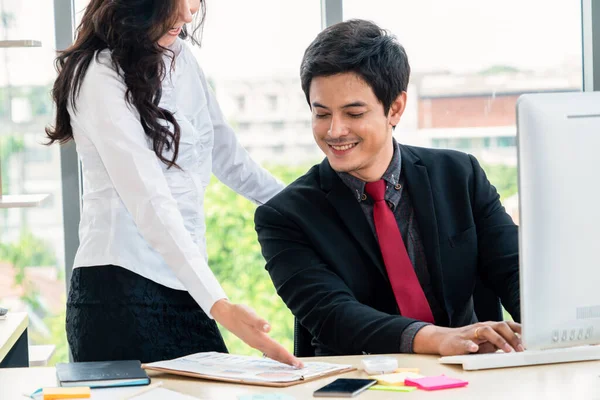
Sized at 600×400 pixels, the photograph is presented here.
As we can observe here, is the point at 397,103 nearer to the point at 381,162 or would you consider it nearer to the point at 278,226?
the point at 381,162

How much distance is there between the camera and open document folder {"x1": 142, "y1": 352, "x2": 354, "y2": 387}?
1.54m

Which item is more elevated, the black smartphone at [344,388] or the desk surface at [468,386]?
the black smartphone at [344,388]

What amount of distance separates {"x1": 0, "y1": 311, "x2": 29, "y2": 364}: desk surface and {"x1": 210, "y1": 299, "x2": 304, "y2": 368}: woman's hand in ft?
2.36

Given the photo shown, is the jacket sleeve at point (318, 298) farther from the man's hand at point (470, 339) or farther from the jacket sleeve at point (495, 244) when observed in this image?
the jacket sleeve at point (495, 244)

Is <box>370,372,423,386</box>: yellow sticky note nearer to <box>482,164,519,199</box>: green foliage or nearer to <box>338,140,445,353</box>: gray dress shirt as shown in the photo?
<box>338,140,445,353</box>: gray dress shirt

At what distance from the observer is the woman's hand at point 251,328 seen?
155 cm

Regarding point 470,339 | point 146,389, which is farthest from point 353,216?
point 146,389

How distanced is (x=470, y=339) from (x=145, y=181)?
0.75 meters

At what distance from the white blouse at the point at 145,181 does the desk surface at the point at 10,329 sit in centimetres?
33

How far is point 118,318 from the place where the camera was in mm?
1925

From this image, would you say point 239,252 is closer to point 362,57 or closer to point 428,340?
point 362,57

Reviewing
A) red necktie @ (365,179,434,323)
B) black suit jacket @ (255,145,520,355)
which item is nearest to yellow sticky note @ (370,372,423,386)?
black suit jacket @ (255,145,520,355)

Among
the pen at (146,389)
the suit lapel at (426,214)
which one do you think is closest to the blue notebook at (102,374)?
the pen at (146,389)

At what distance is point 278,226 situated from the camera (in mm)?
2047
